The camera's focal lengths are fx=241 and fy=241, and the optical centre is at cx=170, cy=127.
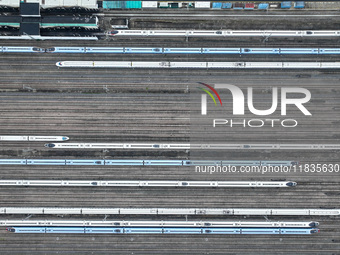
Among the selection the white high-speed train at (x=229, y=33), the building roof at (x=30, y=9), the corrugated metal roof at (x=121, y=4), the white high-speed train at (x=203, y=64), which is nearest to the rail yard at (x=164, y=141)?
the white high-speed train at (x=229, y=33)

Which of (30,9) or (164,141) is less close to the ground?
(30,9)

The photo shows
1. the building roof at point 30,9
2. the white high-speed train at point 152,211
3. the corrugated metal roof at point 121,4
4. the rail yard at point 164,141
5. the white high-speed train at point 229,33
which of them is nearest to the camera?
the building roof at point 30,9

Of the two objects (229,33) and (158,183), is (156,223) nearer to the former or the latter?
(158,183)

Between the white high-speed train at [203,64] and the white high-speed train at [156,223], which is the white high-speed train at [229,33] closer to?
the white high-speed train at [203,64]

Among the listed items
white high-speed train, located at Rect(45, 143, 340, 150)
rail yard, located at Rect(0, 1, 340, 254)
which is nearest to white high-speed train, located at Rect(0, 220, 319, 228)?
rail yard, located at Rect(0, 1, 340, 254)

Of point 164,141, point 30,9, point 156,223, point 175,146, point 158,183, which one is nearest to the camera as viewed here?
point 30,9

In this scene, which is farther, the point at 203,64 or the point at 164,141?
the point at 164,141

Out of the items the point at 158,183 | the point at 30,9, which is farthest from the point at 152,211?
the point at 30,9

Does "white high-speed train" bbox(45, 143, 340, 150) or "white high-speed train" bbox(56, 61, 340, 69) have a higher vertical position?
"white high-speed train" bbox(56, 61, 340, 69)

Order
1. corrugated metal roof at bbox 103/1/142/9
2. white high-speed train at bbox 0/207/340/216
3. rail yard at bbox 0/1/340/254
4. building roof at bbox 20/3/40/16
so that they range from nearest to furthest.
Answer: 1. building roof at bbox 20/3/40/16
2. white high-speed train at bbox 0/207/340/216
3. rail yard at bbox 0/1/340/254
4. corrugated metal roof at bbox 103/1/142/9

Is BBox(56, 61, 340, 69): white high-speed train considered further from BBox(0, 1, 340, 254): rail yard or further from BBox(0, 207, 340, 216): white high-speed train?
BBox(0, 207, 340, 216): white high-speed train

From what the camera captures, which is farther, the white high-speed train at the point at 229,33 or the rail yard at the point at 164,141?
the rail yard at the point at 164,141
